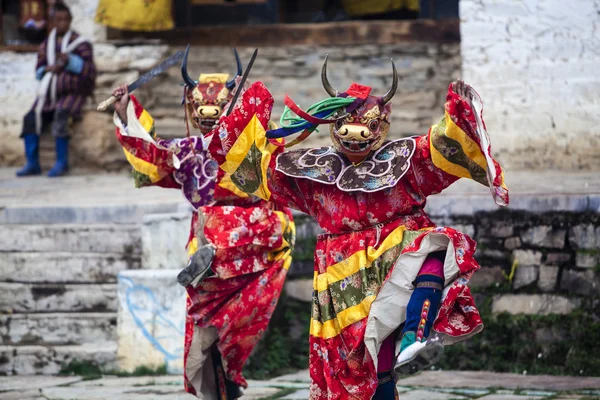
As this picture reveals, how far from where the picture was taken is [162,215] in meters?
8.30

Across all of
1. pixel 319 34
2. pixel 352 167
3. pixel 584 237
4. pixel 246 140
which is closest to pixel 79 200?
pixel 319 34

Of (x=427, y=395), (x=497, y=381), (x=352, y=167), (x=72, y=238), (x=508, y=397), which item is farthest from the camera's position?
(x=72, y=238)

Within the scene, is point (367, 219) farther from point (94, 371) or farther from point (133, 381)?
point (94, 371)

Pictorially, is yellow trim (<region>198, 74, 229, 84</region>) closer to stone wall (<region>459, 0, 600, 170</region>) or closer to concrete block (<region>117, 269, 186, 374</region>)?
concrete block (<region>117, 269, 186, 374</region>)

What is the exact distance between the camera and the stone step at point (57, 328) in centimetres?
833

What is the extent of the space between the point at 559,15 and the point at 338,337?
17.9 feet

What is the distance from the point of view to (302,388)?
7258mm

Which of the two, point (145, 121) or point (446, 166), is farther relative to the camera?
point (145, 121)

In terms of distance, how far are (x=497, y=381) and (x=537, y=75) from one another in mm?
3582

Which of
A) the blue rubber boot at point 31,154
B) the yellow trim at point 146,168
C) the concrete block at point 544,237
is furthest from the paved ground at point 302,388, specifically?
the blue rubber boot at point 31,154

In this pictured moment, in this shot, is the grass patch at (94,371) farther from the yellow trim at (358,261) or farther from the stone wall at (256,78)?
the stone wall at (256,78)

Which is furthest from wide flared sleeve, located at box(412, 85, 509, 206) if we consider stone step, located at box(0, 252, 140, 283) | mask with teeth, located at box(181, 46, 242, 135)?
stone step, located at box(0, 252, 140, 283)

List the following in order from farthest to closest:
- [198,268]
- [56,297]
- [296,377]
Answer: [56,297] < [296,377] < [198,268]

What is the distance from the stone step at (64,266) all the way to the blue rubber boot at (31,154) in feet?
9.69
